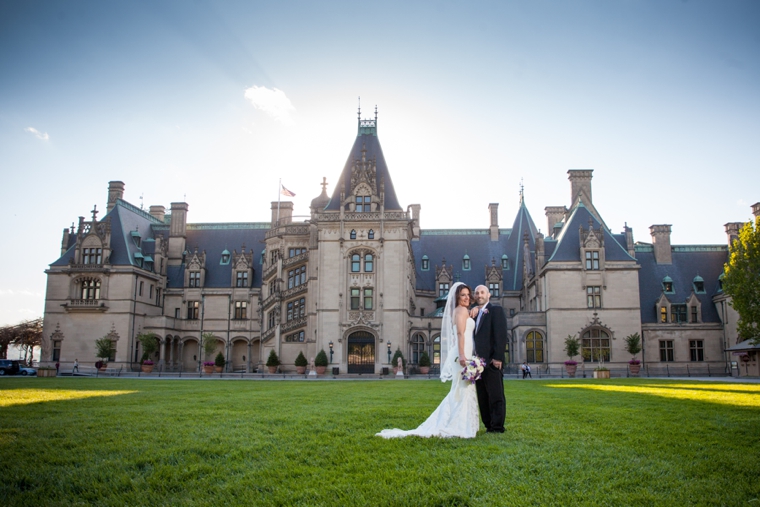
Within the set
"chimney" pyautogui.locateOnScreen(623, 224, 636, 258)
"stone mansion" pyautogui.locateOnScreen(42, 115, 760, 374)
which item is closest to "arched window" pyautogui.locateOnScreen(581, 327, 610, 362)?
"stone mansion" pyautogui.locateOnScreen(42, 115, 760, 374)

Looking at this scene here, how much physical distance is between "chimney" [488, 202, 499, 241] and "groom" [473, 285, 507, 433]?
193 feet

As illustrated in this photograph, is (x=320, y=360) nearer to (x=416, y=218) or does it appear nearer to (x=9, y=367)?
(x=9, y=367)

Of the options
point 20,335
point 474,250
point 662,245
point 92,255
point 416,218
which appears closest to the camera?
point 662,245

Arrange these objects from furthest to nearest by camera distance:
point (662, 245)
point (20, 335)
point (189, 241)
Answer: point (20, 335) < point (189, 241) < point (662, 245)

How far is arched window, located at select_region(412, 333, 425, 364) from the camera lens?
57562mm

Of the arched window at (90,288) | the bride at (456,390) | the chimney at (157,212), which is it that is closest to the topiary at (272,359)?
the arched window at (90,288)

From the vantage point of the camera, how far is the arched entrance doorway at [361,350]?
51156 millimetres

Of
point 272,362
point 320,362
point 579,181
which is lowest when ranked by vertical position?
point 272,362

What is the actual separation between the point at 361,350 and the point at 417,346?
8203 mm

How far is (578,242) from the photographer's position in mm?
53781

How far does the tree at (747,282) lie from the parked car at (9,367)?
53129 mm

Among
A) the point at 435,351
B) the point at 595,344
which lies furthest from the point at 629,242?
the point at 435,351

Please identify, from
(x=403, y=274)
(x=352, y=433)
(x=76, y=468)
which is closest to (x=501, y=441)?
(x=352, y=433)

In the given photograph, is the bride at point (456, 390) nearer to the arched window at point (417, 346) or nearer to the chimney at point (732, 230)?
the arched window at point (417, 346)
